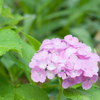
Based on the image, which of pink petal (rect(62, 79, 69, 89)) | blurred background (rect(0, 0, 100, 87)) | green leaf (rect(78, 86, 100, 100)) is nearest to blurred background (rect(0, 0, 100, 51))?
blurred background (rect(0, 0, 100, 87))

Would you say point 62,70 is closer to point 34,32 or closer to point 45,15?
point 34,32

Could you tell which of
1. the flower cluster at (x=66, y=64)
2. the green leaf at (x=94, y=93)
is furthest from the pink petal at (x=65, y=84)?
the green leaf at (x=94, y=93)

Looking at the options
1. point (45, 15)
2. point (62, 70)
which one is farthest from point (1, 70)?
point (45, 15)

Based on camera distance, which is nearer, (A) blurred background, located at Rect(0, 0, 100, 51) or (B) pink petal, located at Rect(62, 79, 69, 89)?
(B) pink petal, located at Rect(62, 79, 69, 89)

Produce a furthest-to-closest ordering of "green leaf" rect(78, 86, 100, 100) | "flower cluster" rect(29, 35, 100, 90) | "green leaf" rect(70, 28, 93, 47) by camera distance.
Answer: "green leaf" rect(70, 28, 93, 47) → "green leaf" rect(78, 86, 100, 100) → "flower cluster" rect(29, 35, 100, 90)

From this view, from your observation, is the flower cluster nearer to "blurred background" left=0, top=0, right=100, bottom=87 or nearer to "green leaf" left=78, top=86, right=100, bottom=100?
"green leaf" left=78, top=86, right=100, bottom=100

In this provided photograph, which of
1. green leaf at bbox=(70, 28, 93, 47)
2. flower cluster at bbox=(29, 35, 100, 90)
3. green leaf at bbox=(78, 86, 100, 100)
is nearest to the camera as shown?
flower cluster at bbox=(29, 35, 100, 90)

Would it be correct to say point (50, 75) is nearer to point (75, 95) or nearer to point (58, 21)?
point (75, 95)
